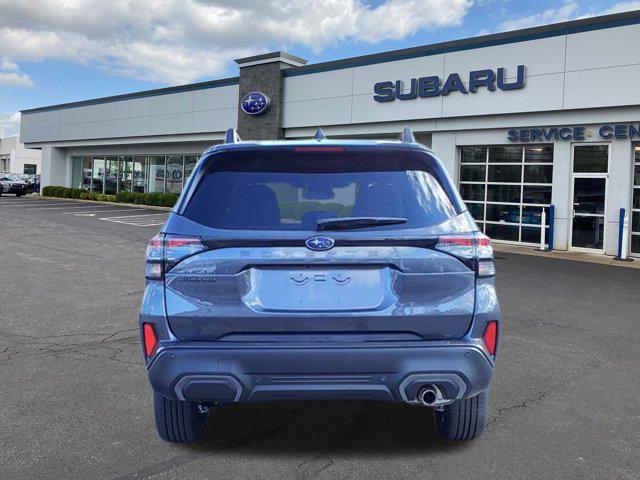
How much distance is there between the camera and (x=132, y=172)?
3359 centimetres

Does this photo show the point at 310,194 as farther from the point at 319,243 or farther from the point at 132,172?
the point at 132,172

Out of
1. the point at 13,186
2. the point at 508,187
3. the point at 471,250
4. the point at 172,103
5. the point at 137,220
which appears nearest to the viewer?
the point at 471,250

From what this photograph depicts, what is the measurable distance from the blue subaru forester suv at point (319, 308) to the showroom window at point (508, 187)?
14231mm

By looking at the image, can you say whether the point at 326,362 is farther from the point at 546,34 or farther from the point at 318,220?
the point at 546,34

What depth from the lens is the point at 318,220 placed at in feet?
9.66

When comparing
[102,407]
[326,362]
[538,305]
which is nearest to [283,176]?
[326,362]

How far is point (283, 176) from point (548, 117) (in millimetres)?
14539

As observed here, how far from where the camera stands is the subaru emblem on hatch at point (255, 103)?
22734 millimetres

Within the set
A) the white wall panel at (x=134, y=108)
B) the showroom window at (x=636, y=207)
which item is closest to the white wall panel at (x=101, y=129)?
the white wall panel at (x=134, y=108)

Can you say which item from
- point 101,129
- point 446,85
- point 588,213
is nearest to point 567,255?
point 588,213

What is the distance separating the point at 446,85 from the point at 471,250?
1573 centimetres

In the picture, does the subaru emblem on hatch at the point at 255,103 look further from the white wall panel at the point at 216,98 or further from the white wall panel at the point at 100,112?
the white wall panel at the point at 100,112

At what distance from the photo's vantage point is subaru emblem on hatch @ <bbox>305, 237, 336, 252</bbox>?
A: 286 cm

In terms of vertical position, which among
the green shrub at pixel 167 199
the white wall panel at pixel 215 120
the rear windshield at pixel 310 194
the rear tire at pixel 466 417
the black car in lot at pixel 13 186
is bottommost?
the rear tire at pixel 466 417
